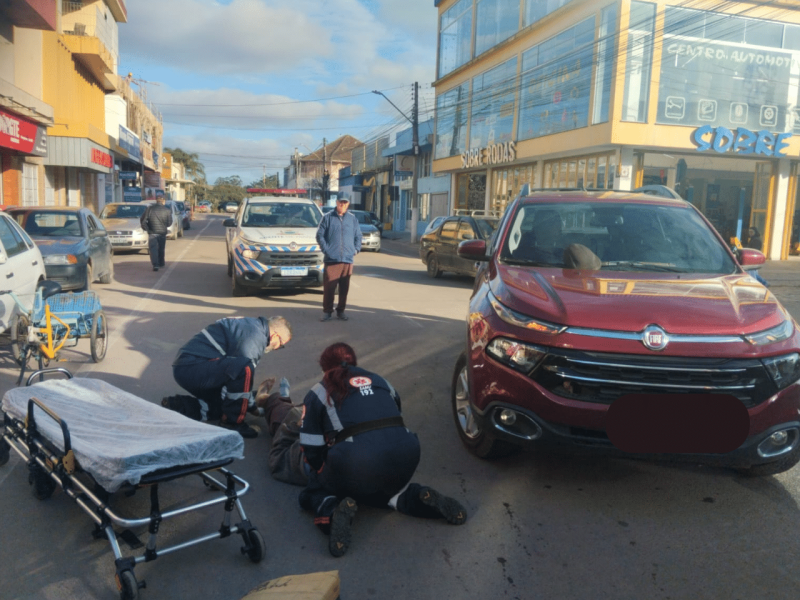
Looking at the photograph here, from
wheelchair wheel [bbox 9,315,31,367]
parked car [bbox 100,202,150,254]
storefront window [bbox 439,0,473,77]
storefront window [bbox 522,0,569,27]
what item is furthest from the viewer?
storefront window [bbox 439,0,473,77]

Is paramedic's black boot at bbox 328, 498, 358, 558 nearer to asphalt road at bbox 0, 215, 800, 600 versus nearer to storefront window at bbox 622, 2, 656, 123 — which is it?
asphalt road at bbox 0, 215, 800, 600

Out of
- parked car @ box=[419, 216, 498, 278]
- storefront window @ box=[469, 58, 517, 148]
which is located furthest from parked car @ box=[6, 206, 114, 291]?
Answer: storefront window @ box=[469, 58, 517, 148]

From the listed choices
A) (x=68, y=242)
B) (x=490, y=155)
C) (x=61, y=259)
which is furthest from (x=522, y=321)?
(x=490, y=155)

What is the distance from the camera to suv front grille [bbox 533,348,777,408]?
3.55m

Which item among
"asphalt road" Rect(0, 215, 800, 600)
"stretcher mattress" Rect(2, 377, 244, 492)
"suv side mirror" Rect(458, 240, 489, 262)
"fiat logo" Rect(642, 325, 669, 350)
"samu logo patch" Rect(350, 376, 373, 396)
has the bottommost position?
"asphalt road" Rect(0, 215, 800, 600)

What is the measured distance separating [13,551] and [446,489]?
2.35 meters

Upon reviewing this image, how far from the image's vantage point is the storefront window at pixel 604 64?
21.0 m

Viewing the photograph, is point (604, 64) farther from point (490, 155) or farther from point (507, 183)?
point (507, 183)

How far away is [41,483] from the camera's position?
13.0ft

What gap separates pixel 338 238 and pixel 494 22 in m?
23.9

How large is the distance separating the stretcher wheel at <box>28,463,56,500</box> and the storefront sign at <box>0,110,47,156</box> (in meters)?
15.9

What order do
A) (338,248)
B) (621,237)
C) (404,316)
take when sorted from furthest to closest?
(404,316) < (338,248) < (621,237)

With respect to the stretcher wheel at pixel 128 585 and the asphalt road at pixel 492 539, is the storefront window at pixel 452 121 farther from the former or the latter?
the stretcher wheel at pixel 128 585

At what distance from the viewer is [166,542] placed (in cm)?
360
